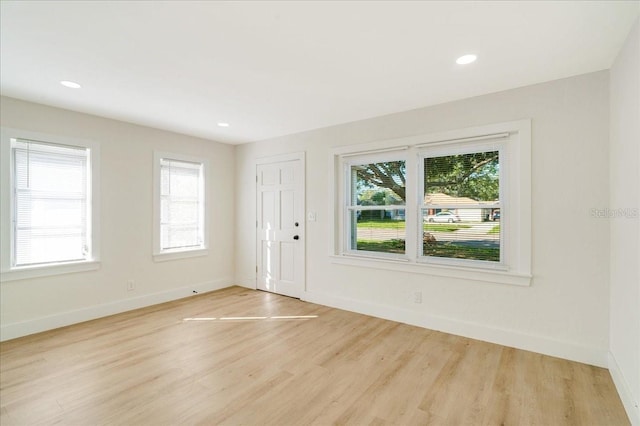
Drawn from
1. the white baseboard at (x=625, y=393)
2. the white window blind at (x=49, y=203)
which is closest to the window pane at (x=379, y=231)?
the white baseboard at (x=625, y=393)

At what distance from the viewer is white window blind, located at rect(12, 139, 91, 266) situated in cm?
337

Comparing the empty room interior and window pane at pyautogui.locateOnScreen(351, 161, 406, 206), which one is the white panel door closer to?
the empty room interior

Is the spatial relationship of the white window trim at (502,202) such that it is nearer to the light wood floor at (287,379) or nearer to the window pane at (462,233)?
the window pane at (462,233)

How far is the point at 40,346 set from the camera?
3.06m

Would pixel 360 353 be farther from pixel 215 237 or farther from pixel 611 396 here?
pixel 215 237

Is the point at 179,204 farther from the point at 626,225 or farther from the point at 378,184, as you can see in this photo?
the point at 626,225

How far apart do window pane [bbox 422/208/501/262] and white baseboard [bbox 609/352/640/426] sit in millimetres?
1169

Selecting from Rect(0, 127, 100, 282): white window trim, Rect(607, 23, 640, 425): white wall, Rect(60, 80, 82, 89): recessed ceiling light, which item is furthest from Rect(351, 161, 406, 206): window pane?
Rect(0, 127, 100, 282): white window trim

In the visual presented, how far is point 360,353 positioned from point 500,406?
3.87ft

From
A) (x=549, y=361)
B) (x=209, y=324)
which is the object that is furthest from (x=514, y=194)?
(x=209, y=324)

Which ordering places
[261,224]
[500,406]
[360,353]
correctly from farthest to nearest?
[261,224] → [360,353] → [500,406]

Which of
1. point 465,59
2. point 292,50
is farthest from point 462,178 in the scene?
point 292,50

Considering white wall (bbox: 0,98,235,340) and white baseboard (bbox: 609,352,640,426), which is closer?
white baseboard (bbox: 609,352,640,426)

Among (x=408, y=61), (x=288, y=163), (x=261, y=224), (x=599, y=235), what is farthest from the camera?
(x=261, y=224)
